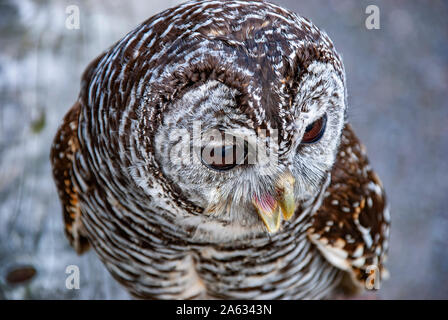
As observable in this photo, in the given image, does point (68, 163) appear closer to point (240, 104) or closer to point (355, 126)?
point (240, 104)

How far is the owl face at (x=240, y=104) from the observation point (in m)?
1.31

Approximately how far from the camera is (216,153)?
1.34 meters

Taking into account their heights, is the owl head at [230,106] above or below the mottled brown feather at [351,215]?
above

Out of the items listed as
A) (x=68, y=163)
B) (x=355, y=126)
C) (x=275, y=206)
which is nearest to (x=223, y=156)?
(x=275, y=206)

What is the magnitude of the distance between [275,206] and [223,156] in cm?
30

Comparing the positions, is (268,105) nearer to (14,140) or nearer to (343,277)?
(343,277)

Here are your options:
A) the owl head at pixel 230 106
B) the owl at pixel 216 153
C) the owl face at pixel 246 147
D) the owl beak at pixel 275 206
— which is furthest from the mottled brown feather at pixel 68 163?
the owl beak at pixel 275 206

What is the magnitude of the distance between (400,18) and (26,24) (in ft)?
12.4

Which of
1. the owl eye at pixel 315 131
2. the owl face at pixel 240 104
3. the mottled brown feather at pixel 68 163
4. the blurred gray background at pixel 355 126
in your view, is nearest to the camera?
the owl face at pixel 240 104

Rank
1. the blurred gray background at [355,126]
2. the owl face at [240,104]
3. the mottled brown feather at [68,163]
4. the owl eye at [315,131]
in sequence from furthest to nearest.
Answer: the blurred gray background at [355,126]
the mottled brown feather at [68,163]
the owl eye at [315,131]
the owl face at [240,104]

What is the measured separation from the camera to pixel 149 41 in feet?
4.89

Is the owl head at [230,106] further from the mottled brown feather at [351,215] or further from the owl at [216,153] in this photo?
the mottled brown feather at [351,215]

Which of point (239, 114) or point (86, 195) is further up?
point (239, 114)
